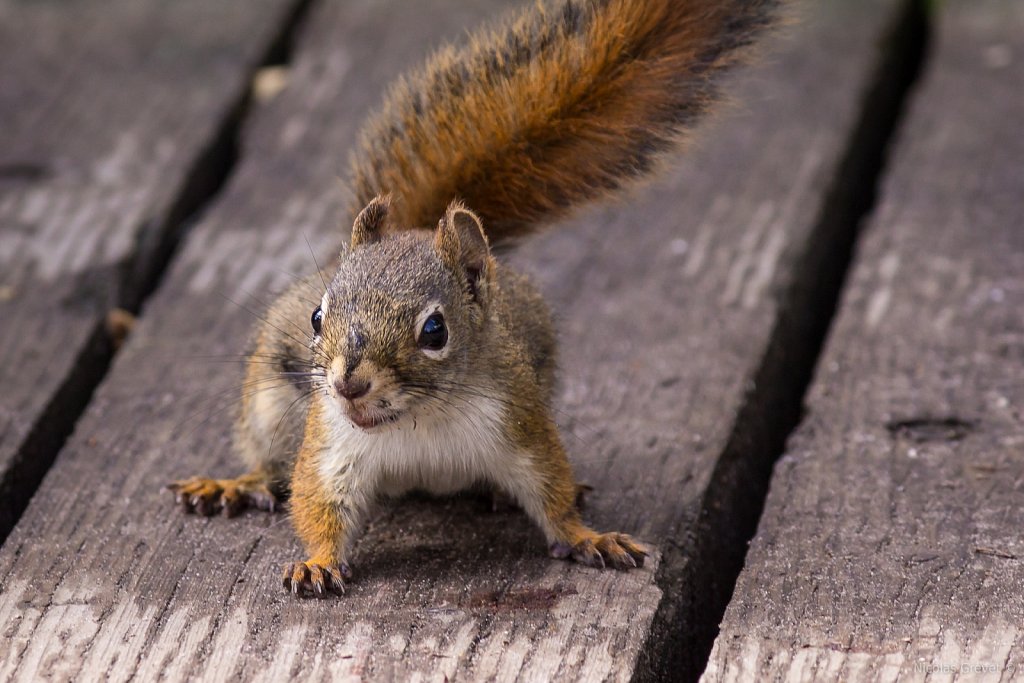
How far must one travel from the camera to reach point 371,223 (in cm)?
229

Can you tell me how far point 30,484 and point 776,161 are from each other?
179 cm

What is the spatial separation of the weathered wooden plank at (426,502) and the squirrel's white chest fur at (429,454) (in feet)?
0.29

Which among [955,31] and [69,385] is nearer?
[69,385]

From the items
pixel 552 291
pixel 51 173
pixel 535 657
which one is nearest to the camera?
pixel 535 657

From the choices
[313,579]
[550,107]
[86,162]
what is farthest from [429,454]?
[86,162]

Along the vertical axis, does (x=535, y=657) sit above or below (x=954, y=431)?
above

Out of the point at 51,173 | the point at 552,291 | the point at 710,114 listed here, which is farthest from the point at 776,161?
the point at 51,173

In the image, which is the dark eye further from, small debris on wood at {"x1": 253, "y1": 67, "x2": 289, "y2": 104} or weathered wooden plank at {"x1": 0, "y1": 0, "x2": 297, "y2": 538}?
small debris on wood at {"x1": 253, "y1": 67, "x2": 289, "y2": 104}

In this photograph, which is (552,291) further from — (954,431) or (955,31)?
(955,31)

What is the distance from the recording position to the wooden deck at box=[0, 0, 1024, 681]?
194 cm

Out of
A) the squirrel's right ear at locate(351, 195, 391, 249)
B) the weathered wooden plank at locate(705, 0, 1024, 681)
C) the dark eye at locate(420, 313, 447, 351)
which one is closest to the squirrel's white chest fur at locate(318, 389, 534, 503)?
the dark eye at locate(420, 313, 447, 351)

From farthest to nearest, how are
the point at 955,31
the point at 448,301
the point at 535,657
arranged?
the point at 955,31 < the point at 448,301 < the point at 535,657

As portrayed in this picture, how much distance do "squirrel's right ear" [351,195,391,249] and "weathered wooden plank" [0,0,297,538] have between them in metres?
0.65

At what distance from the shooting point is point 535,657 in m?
1.88
